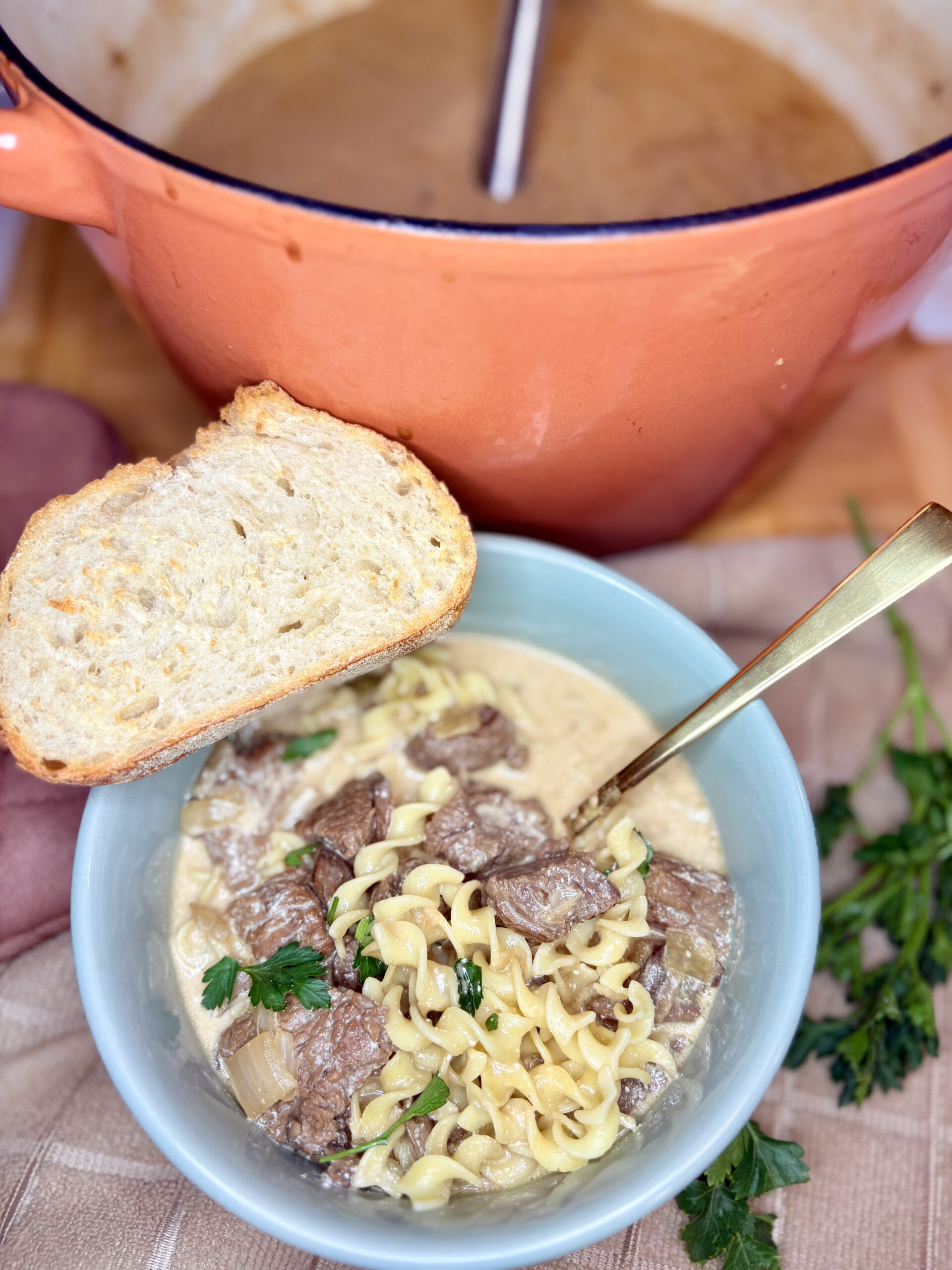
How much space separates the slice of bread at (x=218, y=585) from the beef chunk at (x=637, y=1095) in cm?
75

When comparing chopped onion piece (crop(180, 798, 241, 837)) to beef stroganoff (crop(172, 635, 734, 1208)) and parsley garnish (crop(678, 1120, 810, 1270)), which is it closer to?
beef stroganoff (crop(172, 635, 734, 1208))

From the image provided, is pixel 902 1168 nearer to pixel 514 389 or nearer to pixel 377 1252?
pixel 377 1252

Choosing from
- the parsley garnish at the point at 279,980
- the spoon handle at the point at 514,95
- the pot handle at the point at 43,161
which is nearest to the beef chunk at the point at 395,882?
the parsley garnish at the point at 279,980

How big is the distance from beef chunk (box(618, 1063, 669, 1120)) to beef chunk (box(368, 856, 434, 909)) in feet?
1.49

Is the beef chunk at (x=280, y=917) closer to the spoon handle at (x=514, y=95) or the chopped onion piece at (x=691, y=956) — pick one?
the chopped onion piece at (x=691, y=956)

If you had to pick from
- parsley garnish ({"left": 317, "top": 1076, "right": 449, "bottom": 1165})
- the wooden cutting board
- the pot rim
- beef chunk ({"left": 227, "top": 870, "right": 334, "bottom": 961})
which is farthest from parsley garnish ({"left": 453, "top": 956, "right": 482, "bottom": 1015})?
the wooden cutting board

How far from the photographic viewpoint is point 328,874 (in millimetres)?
1804

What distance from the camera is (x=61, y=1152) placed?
5.61 feet

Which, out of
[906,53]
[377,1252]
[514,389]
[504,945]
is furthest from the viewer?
[906,53]

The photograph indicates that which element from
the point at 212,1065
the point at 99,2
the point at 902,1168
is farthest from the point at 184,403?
the point at 902,1168

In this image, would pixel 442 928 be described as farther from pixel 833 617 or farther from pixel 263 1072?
pixel 833 617

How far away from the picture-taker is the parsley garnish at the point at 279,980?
1.66m

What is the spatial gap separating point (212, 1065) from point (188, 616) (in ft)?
2.27

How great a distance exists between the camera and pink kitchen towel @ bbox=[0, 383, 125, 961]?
1887 mm
